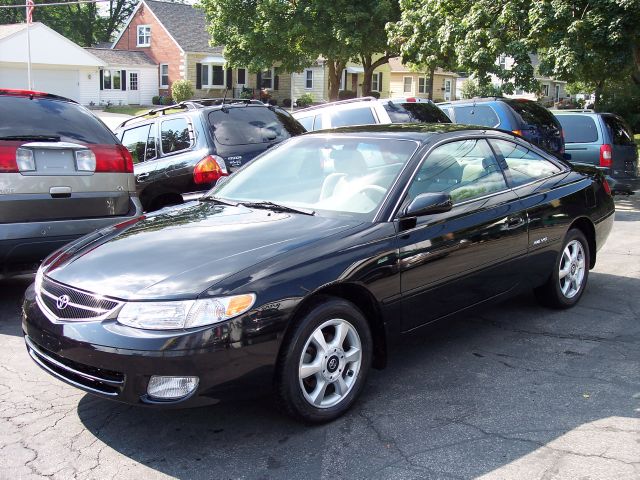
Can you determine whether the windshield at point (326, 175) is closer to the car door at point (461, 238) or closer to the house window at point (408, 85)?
the car door at point (461, 238)

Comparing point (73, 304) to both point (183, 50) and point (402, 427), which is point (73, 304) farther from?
point (183, 50)

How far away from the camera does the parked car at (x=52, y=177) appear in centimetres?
531

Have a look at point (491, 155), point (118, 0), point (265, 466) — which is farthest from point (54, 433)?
point (118, 0)

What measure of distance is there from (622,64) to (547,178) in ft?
35.1

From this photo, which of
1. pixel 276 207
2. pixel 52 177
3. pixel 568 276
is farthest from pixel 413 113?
pixel 276 207

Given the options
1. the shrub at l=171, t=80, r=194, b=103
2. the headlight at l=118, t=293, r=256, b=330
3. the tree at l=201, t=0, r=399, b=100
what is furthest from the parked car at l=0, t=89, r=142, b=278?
the shrub at l=171, t=80, r=194, b=103

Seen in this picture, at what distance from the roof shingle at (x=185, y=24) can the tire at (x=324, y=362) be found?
45905 mm

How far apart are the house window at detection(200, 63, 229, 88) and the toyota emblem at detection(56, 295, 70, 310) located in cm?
4628

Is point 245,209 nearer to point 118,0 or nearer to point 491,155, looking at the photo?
point 491,155

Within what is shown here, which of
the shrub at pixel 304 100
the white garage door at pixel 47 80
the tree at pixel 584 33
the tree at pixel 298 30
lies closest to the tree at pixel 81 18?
the white garage door at pixel 47 80

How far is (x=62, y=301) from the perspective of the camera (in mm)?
3559

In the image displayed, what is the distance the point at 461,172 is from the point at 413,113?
5227 mm

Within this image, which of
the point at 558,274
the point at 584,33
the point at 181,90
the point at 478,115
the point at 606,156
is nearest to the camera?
the point at 558,274

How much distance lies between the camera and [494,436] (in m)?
3.59
